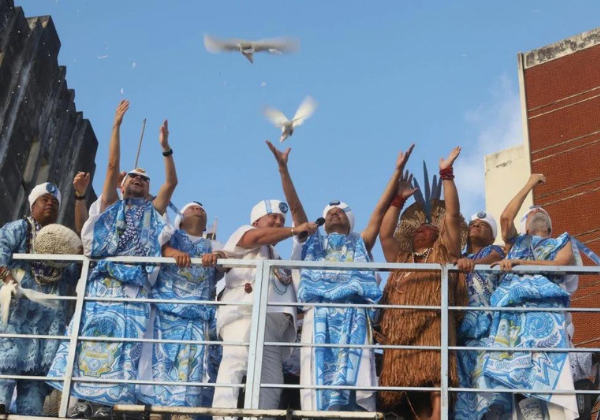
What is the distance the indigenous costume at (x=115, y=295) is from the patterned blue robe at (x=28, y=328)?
0.25m

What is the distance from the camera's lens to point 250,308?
8.62 metres

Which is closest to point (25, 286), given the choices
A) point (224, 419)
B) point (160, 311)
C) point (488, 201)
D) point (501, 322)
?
point (160, 311)

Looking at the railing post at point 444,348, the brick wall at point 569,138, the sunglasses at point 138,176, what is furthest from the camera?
the brick wall at point 569,138

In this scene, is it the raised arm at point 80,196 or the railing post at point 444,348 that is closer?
the railing post at point 444,348

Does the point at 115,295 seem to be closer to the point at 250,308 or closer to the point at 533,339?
the point at 250,308

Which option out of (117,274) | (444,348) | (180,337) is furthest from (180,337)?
(444,348)

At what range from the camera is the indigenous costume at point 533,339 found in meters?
8.03

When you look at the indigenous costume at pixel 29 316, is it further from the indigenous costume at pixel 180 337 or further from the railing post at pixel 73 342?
the indigenous costume at pixel 180 337

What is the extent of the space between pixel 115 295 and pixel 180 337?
0.55m

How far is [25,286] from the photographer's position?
863cm

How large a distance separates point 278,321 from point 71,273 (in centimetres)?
159

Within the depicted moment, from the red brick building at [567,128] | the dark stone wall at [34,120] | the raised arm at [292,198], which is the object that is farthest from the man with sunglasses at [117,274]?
the red brick building at [567,128]

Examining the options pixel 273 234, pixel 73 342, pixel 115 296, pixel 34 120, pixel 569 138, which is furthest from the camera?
pixel 569 138

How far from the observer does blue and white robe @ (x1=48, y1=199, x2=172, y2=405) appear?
816 cm
